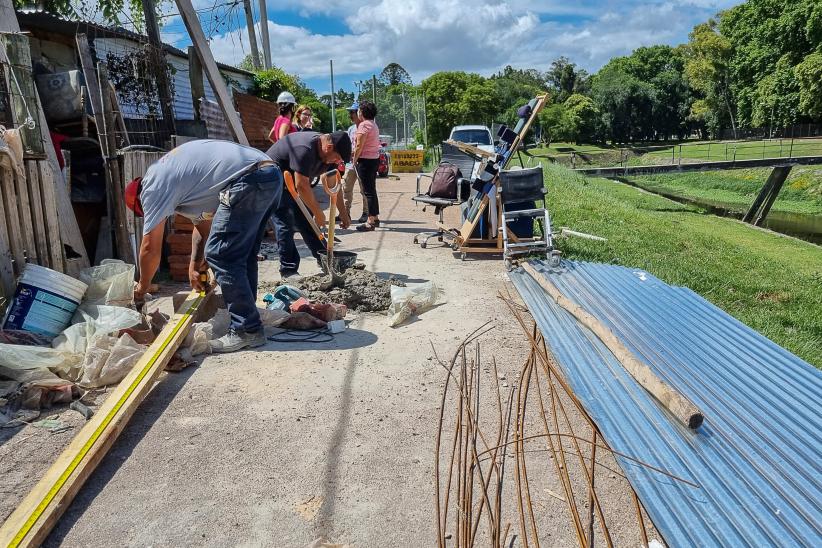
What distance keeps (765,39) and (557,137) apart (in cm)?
2018

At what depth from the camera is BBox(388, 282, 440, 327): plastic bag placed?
4.89m

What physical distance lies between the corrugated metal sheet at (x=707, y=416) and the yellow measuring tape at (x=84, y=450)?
7.62 ft

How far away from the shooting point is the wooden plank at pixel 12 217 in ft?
15.1

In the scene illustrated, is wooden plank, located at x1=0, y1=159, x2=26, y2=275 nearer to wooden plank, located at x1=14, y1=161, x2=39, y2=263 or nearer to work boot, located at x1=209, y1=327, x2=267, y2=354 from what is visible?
wooden plank, located at x1=14, y1=161, x2=39, y2=263

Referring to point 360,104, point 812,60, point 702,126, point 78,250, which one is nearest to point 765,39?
point 812,60

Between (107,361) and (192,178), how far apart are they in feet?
4.12

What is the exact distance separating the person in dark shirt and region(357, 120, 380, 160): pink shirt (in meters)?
2.58

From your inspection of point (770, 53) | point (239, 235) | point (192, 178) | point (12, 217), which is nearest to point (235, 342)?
point (239, 235)

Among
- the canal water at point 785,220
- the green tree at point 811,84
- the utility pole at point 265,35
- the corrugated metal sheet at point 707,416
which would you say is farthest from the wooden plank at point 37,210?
the green tree at point 811,84

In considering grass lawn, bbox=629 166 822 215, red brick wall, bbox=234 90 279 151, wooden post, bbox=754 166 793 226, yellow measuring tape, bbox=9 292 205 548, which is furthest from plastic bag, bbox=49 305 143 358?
grass lawn, bbox=629 166 822 215

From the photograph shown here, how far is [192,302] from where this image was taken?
14.3 feet

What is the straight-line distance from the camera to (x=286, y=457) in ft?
9.55

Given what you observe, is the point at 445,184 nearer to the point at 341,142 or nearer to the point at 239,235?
the point at 341,142

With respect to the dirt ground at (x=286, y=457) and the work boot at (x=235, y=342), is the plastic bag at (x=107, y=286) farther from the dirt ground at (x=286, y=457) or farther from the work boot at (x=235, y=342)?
the dirt ground at (x=286, y=457)
